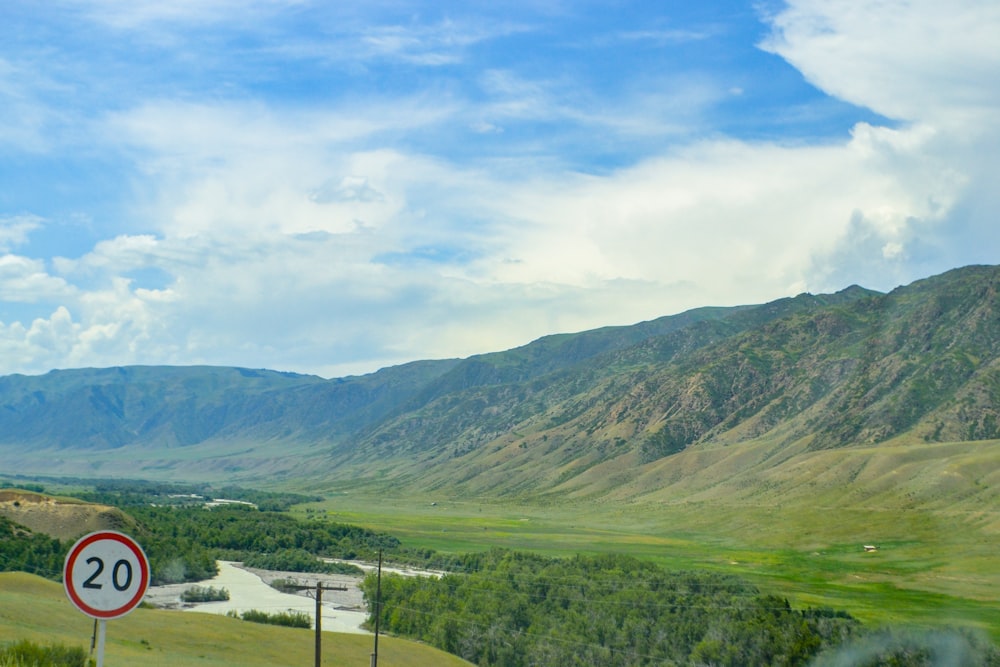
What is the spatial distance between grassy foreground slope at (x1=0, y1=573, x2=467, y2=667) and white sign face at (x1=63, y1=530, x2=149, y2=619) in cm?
2434

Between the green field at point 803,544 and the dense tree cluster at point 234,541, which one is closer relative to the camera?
the green field at point 803,544

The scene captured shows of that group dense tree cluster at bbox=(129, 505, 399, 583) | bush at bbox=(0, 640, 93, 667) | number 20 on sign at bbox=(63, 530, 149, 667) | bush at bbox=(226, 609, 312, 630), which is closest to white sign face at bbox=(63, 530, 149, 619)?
number 20 on sign at bbox=(63, 530, 149, 667)

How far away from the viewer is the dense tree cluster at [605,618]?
52938 millimetres

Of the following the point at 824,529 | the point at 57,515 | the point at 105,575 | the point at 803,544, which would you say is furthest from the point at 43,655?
the point at 824,529

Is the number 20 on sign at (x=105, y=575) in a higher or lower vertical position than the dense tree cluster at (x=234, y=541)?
higher

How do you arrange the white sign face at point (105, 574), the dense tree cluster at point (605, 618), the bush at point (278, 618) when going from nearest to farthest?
the white sign face at point (105, 574), the dense tree cluster at point (605, 618), the bush at point (278, 618)

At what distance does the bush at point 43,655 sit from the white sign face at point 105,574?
26.8 ft

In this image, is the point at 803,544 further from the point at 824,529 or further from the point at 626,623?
the point at 626,623

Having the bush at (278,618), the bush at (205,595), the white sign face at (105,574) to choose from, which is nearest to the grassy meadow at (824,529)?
the bush at (278,618)

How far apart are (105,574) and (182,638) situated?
3779cm

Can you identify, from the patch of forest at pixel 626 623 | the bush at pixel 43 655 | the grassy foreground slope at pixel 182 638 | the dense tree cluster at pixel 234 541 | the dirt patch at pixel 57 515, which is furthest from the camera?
the dense tree cluster at pixel 234 541

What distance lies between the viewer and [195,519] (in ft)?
421

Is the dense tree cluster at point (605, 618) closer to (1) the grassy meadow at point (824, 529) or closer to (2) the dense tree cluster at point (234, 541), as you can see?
(1) the grassy meadow at point (824, 529)

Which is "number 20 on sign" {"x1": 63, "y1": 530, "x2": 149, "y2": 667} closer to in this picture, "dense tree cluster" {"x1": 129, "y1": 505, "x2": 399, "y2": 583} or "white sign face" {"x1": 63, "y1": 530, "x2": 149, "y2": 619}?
"white sign face" {"x1": 63, "y1": 530, "x2": 149, "y2": 619}
